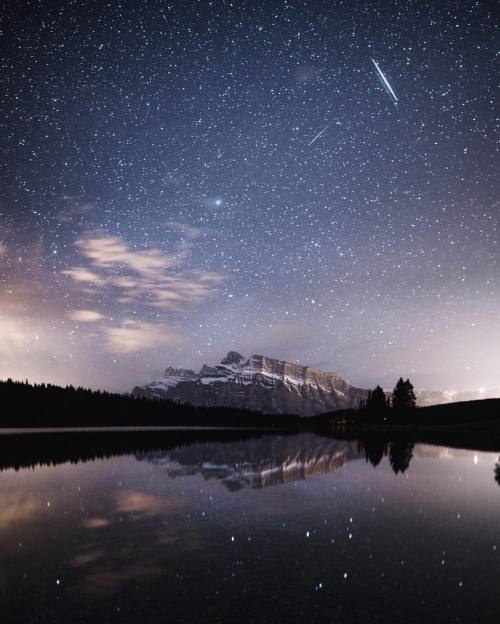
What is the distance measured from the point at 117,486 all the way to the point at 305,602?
18471mm

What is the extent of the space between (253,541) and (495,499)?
50.1 feet

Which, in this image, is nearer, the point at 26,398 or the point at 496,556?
the point at 496,556

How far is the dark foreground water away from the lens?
9680mm

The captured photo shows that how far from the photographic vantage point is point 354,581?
37.1ft

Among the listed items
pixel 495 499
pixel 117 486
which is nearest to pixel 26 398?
pixel 117 486

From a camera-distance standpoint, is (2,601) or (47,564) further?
(47,564)

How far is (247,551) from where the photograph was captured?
13.7m

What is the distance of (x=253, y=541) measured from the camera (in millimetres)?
14930

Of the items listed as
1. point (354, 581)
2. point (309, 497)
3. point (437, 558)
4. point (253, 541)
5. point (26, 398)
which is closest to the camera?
point (354, 581)

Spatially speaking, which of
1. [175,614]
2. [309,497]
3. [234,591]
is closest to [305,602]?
[234,591]

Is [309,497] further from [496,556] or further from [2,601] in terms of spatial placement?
[2,601]

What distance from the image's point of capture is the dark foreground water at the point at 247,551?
9680mm

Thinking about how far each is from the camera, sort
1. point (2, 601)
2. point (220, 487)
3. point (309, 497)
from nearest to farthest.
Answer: point (2, 601) → point (309, 497) → point (220, 487)

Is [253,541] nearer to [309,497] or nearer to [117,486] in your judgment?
[309,497]
